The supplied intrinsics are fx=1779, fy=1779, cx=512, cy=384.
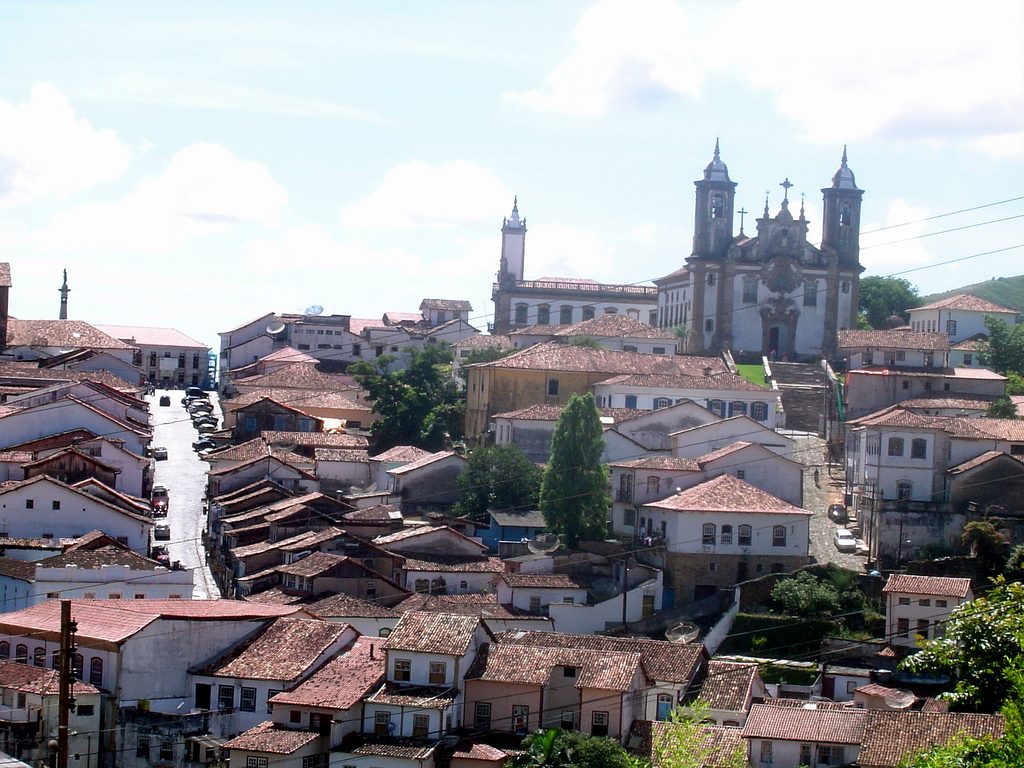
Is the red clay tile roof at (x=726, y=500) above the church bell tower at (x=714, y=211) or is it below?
below

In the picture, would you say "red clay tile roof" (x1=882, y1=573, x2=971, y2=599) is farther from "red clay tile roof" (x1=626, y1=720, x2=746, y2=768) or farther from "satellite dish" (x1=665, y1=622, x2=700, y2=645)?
"red clay tile roof" (x1=626, y1=720, x2=746, y2=768)

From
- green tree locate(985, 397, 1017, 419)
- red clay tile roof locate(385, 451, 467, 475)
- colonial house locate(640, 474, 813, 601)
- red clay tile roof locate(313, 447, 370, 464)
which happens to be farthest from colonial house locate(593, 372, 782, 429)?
colonial house locate(640, 474, 813, 601)

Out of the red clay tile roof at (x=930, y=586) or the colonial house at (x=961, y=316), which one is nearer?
the red clay tile roof at (x=930, y=586)

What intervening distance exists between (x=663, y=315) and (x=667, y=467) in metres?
36.5

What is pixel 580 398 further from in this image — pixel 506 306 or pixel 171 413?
pixel 506 306

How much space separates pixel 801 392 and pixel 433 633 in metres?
35.7

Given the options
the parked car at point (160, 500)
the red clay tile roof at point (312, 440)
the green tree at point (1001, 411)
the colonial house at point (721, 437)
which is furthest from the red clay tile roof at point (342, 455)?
the green tree at point (1001, 411)

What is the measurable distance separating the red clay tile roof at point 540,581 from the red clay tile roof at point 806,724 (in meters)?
12.3

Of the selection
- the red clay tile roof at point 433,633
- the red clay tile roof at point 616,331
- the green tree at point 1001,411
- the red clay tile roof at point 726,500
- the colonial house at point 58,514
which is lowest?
the red clay tile roof at point 433,633

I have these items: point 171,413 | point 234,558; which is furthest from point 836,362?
point 234,558

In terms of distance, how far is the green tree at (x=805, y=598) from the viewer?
50.4 meters

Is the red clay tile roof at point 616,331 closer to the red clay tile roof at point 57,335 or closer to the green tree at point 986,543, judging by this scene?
the red clay tile roof at point 57,335

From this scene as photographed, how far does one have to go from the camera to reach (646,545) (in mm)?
54625

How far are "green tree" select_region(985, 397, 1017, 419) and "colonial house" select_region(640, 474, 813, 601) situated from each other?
45.6 feet
